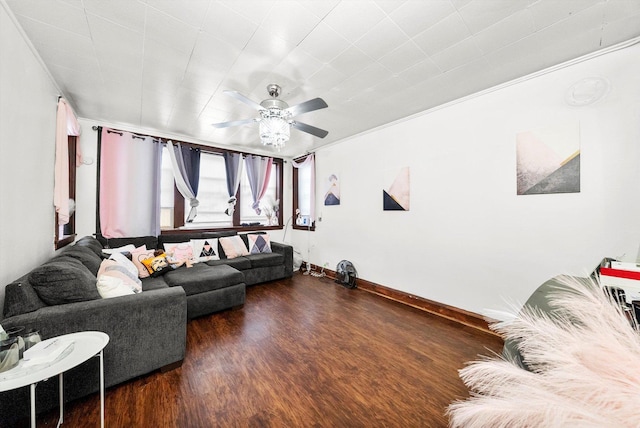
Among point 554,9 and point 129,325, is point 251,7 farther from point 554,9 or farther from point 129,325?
point 129,325

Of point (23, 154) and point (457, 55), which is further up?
point (457, 55)

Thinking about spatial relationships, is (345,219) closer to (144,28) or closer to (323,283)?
(323,283)

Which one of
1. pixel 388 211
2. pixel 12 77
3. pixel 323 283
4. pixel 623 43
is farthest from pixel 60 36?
pixel 623 43

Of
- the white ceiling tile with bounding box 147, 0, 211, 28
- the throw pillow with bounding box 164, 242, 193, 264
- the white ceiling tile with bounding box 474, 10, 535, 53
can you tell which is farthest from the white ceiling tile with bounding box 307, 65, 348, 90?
the throw pillow with bounding box 164, 242, 193, 264

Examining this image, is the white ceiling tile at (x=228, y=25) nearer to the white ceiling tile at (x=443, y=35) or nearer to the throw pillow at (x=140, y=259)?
the white ceiling tile at (x=443, y=35)

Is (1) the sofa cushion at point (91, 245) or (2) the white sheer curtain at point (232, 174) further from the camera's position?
(2) the white sheer curtain at point (232, 174)

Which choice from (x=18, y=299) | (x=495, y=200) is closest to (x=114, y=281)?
(x=18, y=299)

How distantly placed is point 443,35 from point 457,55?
12.8 inches

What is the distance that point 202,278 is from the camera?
289 centimetres

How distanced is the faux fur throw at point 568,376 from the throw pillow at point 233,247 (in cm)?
412

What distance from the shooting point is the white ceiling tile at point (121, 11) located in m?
1.59

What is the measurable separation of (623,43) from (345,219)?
3439 mm

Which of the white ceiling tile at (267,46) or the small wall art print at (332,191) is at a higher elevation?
the white ceiling tile at (267,46)

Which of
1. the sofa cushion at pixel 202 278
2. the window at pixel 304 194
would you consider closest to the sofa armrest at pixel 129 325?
Result: the sofa cushion at pixel 202 278
